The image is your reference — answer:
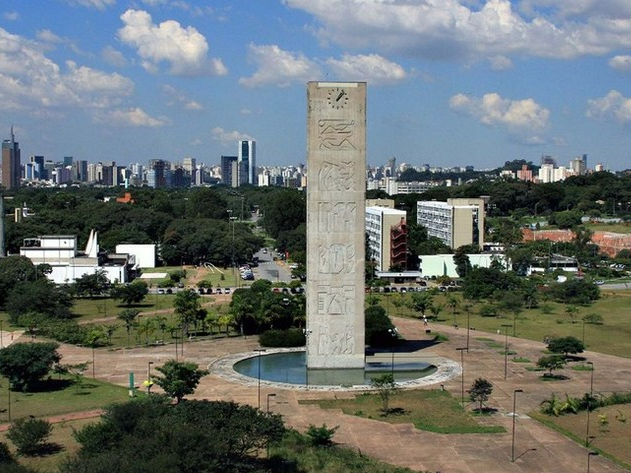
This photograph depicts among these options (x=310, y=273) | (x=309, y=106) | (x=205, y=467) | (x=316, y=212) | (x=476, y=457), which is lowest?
(x=476, y=457)

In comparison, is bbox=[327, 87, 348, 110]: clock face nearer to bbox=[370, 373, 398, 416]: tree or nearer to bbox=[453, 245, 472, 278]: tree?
bbox=[370, 373, 398, 416]: tree

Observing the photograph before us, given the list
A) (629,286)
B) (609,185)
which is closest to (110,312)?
(629,286)

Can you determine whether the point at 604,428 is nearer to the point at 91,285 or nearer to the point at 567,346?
the point at 567,346

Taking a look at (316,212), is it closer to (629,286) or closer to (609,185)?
(629,286)

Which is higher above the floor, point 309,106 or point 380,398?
point 309,106

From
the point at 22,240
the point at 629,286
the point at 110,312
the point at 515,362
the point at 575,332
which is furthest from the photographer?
the point at 22,240

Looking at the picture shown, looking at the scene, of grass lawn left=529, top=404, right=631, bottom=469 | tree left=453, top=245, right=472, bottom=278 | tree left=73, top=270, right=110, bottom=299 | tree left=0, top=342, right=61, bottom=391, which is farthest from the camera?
tree left=453, top=245, right=472, bottom=278

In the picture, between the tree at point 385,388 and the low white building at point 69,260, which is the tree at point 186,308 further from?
the low white building at point 69,260

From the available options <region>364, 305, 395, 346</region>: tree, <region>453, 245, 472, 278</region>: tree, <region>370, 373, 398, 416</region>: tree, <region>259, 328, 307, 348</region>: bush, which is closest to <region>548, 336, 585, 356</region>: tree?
<region>364, 305, 395, 346</region>: tree
